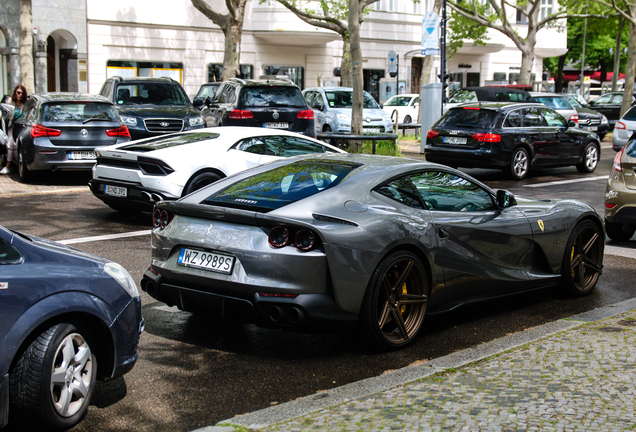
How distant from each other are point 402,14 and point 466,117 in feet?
86.1

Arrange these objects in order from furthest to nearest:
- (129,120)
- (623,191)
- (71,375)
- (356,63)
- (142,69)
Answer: (142,69) → (356,63) → (129,120) → (623,191) → (71,375)

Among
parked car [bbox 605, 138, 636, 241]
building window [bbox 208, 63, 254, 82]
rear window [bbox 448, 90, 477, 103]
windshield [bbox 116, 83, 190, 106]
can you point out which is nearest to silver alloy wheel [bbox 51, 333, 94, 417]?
parked car [bbox 605, 138, 636, 241]

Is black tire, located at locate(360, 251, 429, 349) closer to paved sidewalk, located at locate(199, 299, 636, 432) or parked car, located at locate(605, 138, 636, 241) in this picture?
paved sidewalk, located at locate(199, 299, 636, 432)

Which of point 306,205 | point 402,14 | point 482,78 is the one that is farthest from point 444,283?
point 482,78

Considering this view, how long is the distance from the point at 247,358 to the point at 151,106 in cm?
1263

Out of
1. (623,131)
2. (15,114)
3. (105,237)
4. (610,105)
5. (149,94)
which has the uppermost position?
(610,105)

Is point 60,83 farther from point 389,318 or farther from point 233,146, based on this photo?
point 389,318

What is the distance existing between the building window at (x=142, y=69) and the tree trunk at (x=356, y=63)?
50.6 feet

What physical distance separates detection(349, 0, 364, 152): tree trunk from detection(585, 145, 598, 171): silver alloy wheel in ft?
17.6

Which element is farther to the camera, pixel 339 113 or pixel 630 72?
pixel 630 72

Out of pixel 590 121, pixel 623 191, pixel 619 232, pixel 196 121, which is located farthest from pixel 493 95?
pixel 623 191

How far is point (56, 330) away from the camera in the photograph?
366 centimetres

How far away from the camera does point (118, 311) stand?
4.02m

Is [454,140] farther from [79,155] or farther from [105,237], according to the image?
[105,237]
